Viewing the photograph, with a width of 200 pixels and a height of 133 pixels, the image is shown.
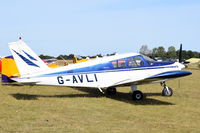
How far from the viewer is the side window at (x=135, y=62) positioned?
38.4ft

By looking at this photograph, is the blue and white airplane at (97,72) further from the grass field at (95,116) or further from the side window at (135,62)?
the grass field at (95,116)

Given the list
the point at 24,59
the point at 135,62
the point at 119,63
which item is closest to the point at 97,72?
the point at 119,63

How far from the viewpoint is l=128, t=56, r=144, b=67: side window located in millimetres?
11711

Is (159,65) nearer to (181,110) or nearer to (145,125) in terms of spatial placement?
(181,110)

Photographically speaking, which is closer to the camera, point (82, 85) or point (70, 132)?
point (70, 132)

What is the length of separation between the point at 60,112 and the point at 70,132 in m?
2.37

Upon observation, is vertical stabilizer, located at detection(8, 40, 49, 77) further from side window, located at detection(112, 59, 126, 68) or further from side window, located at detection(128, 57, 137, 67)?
side window, located at detection(128, 57, 137, 67)

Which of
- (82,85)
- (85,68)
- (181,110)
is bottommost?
(181,110)

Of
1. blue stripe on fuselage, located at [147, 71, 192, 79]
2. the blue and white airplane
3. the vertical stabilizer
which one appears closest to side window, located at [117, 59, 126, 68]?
the blue and white airplane

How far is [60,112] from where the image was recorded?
8.40m

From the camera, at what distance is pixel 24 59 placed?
10492mm

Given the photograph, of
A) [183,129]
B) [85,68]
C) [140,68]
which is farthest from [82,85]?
[183,129]

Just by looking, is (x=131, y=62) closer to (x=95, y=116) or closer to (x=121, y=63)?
(x=121, y=63)

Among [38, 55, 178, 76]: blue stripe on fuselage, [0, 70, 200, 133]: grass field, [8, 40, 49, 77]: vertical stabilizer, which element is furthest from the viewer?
[38, 55, 178, 76]: blue stripe on fuselage
